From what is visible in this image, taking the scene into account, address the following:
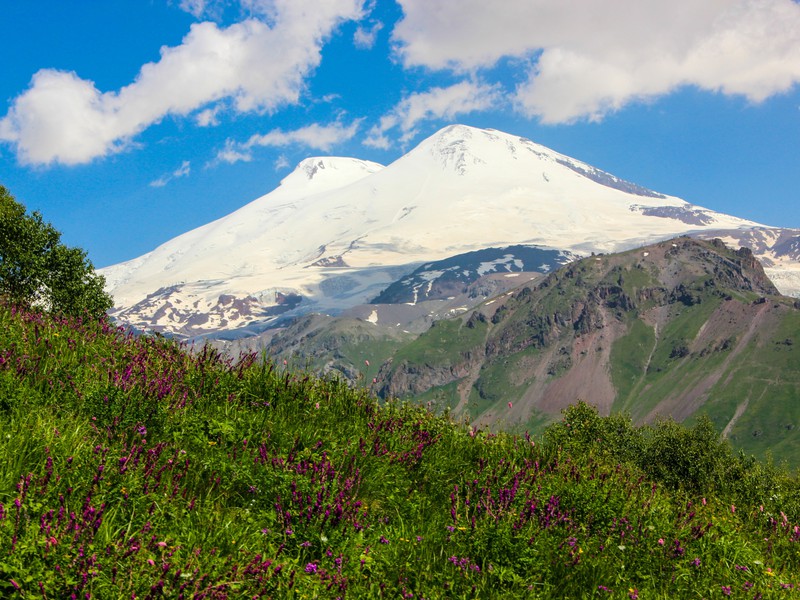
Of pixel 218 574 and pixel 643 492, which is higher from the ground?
pixel 218 574

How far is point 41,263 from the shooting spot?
58.0 m

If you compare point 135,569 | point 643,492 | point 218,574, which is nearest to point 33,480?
point 135,569

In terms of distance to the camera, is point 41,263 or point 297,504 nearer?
point 297,504

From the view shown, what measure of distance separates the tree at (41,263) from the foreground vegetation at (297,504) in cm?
4361

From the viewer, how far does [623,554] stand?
8016 mm

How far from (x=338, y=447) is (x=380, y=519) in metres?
1.63

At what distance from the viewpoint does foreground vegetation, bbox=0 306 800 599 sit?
6004 millimetres

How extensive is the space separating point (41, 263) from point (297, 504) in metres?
58.6

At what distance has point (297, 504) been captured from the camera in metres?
7.49

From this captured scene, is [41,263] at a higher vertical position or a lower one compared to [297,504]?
higher

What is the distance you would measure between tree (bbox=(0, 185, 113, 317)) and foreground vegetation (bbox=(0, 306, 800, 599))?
43607 millimetres

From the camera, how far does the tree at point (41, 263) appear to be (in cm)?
5381

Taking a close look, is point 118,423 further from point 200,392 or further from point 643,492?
point 643,492

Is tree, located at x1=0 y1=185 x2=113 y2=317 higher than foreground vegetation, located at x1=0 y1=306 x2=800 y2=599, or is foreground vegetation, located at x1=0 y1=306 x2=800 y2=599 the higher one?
tree, located at x1=0 y1=185 x2=113 y2=317
